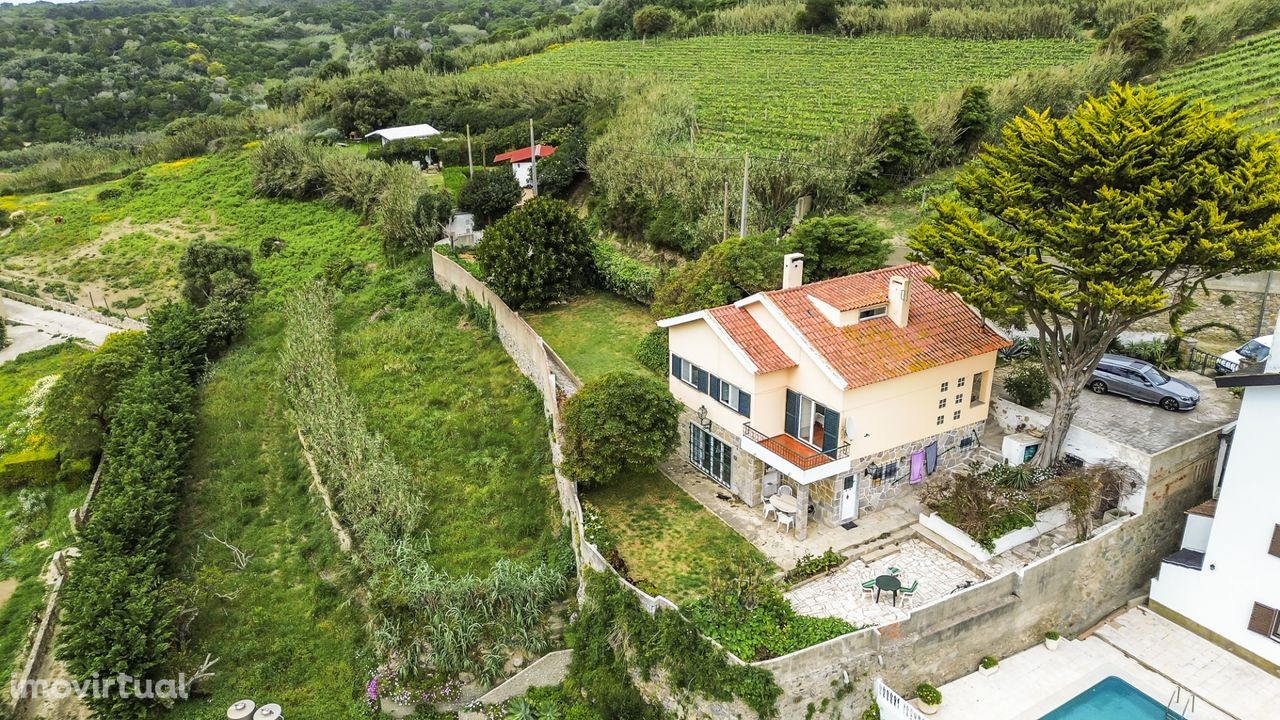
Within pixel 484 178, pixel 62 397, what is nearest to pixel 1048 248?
pixel 484 178

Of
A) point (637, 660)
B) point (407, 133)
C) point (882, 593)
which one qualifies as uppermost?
point (407, 133)

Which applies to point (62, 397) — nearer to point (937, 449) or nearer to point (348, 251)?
point (348, 251)

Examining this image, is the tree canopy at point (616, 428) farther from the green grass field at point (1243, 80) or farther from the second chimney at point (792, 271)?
the green grass field at point (1243, 80)

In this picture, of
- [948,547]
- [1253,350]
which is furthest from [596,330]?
[1253,350]

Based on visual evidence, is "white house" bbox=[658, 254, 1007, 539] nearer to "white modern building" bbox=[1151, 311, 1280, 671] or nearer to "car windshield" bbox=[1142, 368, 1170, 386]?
"car windshield" bbox=[1142, 368, 1170, 386]

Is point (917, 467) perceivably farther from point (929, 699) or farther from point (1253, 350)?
point (1253, 350)

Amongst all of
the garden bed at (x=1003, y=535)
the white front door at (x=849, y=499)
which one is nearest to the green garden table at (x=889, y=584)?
the garden bed at (x=1003, y=535)
